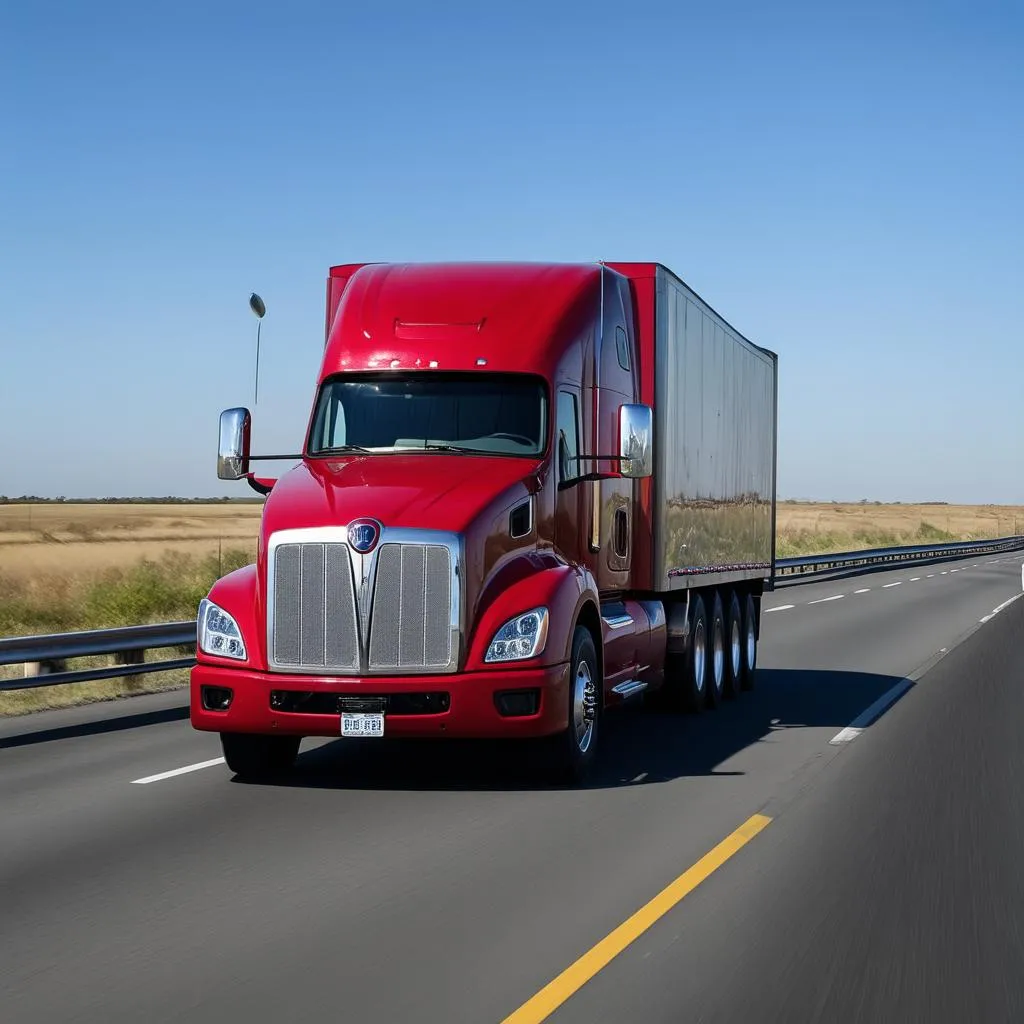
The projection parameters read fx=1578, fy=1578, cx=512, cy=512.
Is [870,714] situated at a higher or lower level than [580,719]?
lower

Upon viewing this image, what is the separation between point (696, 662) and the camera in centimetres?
1391

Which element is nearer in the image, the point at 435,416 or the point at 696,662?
the point at 435,416

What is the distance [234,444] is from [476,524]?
7.53ft

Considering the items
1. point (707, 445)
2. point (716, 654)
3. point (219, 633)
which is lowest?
point (716, 654)

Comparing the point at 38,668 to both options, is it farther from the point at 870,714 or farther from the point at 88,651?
the point at 870,714

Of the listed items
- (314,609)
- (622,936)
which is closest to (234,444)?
(314,609)

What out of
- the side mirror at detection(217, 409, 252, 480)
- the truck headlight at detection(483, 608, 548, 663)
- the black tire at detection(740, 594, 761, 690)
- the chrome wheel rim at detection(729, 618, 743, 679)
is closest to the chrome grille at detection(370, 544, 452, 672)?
the truck headlight at detection(483, 608, 548, 663)

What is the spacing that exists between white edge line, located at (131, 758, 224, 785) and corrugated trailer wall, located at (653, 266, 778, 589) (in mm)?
3843

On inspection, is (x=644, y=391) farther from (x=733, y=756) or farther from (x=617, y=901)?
(x=617, y=901)

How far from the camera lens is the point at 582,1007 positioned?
16.9ft

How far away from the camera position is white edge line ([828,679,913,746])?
12456mm

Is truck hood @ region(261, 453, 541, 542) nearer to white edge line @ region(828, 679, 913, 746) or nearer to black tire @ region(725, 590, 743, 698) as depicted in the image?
white edge line @ region(828, 679, 913, 746)

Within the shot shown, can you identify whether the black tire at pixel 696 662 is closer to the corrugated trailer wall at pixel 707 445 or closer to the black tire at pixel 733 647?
the corrugated trailer wall at pixel 707 445

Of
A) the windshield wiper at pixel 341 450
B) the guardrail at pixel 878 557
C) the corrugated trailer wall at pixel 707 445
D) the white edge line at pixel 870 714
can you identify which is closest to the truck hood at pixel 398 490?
the windshield wiper at pixel 341 450
